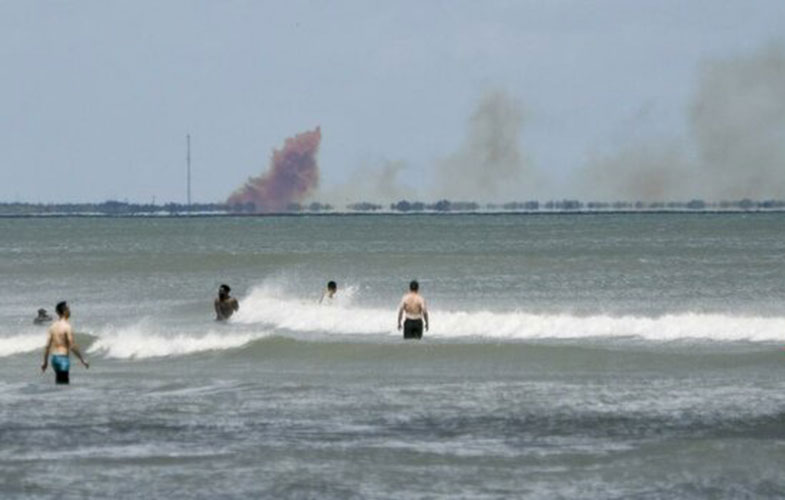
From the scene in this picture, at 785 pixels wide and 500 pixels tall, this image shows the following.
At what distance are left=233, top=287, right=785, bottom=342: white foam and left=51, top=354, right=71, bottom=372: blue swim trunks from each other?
46.4 feet

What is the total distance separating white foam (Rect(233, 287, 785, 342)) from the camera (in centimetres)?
3947

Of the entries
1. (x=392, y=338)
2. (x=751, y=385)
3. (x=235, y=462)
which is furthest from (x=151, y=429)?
(x=392, y=338)

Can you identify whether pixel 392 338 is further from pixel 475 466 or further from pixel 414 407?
pixel 475 466

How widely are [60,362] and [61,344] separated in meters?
0.55

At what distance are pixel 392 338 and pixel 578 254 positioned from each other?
63.0 m

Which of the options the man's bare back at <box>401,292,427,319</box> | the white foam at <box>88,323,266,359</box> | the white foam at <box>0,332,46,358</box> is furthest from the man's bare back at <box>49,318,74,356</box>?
the white foam at <box>0,332,46,358</box>

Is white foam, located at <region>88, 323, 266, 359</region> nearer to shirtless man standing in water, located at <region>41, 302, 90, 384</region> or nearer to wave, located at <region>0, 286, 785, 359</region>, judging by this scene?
wave, located at <region>0, 286, 785, 359</region>

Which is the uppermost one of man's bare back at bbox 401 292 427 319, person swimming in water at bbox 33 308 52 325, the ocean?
person swimming in water at bbox 33 308 52 325

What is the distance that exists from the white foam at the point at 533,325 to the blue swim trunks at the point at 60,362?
1415cm

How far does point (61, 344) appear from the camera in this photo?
88.7 feet

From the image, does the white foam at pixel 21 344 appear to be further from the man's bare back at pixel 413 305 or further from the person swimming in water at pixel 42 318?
the man's bare back at pixel 413 305

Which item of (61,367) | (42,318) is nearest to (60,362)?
(61,367)

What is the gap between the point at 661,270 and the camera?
263 ft

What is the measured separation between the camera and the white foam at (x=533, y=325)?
39.5m
